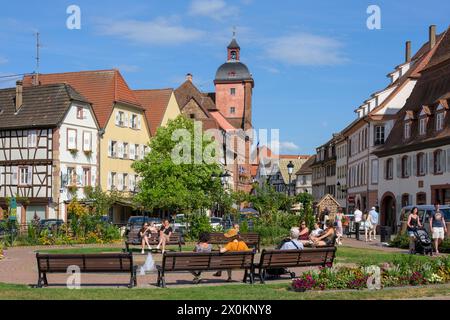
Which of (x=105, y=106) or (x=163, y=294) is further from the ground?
(x=105, y=106)

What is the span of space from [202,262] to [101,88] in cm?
4685

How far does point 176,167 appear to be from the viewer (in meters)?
A: 55.6

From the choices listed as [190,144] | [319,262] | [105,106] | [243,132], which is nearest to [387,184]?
[190,144]

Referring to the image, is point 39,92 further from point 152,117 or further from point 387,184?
point 387,184

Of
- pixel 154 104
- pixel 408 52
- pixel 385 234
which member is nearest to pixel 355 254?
pixel 385 234

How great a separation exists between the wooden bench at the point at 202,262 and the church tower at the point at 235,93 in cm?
9977

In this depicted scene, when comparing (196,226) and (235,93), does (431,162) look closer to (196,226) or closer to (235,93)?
(196,226)

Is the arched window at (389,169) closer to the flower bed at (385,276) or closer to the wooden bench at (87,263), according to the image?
the flower bed at (385,276)

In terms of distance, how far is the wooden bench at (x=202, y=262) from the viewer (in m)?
15.9

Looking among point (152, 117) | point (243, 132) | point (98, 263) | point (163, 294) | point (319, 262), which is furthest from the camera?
point (243, 132)

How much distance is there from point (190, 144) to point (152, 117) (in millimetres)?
13274

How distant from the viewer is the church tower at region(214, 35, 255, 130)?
386ft

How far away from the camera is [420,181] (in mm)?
46562
